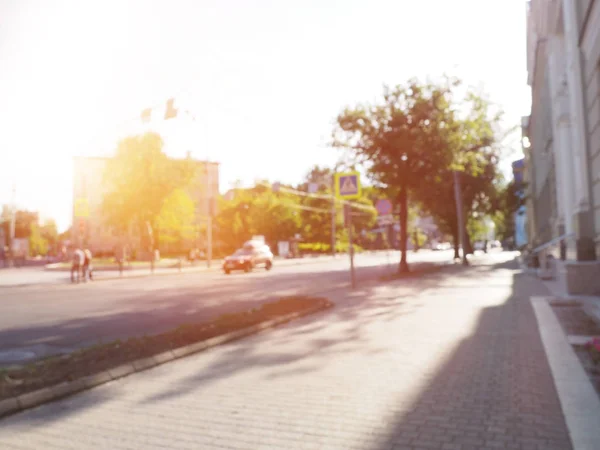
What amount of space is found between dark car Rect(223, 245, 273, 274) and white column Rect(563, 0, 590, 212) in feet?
72.9

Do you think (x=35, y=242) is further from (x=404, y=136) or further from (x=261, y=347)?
(x=261, y=347)

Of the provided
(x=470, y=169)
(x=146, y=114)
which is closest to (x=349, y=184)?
(x=146, y=114)

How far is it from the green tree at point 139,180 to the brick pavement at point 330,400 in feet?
148

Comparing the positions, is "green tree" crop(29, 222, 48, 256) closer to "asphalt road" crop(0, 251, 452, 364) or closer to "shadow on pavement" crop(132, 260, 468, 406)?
"asphalt road" crop(0, 251, 452, 364)

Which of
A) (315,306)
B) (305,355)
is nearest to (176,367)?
(305,355)

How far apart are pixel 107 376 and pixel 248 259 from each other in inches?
1089

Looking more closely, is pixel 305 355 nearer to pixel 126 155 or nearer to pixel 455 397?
pixel 455 397

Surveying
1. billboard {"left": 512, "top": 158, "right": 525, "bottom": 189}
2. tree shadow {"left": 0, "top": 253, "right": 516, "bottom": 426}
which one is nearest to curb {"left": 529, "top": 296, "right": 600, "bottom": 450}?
tree shadow {"left": 0, "top": 253, "right": 516, "bottom": 426}

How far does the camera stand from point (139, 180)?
166ft

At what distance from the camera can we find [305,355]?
6.84 metres

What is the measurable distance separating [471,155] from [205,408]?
82.1 ft

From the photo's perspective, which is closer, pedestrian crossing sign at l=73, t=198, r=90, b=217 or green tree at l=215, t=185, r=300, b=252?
pedestrian crossing sign at l=73, t=198, r=90, b=217

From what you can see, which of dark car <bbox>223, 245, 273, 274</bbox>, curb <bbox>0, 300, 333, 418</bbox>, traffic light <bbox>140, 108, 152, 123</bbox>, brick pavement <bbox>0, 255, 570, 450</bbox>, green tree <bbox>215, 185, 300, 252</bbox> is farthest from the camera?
green tree <bbox>215, 185, 300, 252</bbox>

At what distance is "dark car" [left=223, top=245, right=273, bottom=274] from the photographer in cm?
3247
